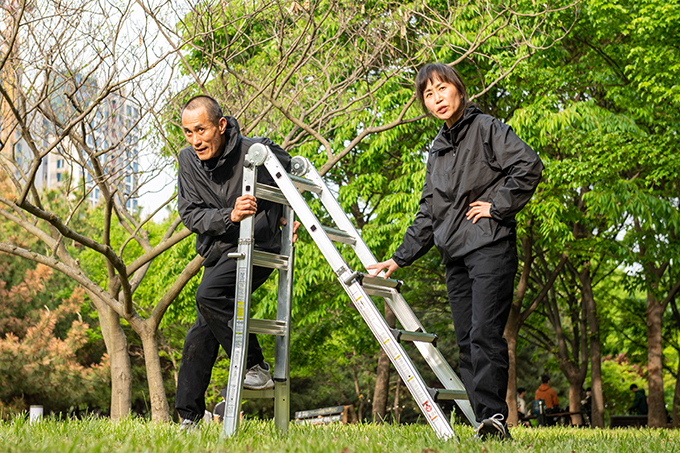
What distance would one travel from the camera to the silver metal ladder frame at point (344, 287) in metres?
3.04

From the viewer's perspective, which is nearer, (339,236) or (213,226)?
(213,226)

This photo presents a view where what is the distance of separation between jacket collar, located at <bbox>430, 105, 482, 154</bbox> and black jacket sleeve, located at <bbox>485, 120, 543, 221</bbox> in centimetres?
14

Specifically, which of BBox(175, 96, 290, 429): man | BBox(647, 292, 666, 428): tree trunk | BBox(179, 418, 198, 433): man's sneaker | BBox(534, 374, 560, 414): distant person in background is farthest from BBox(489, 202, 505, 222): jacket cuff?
BBox(534, 374, 560, 414): distant person in background

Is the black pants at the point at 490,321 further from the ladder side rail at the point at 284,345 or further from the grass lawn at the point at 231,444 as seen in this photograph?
the ladder side rail at the point at 284,345

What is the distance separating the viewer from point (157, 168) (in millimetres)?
9500

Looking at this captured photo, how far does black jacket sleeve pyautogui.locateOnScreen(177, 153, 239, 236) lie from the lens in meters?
3.71

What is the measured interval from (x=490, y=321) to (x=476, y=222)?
0.54m

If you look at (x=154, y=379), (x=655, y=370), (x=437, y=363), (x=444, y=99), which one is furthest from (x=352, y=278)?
(x=655, y=370)

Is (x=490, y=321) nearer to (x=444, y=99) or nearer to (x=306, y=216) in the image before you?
(x=306, y=216)

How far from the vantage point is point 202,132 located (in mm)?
3811

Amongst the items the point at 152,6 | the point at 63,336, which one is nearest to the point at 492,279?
the point at 152,6

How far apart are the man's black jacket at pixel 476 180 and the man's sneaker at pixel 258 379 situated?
105cm

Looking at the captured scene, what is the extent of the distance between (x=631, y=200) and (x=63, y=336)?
19.6 m

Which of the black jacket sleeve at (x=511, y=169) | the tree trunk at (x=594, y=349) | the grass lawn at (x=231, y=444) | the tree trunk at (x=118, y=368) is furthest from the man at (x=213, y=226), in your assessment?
the tree trunk at (x=594, y=349)
